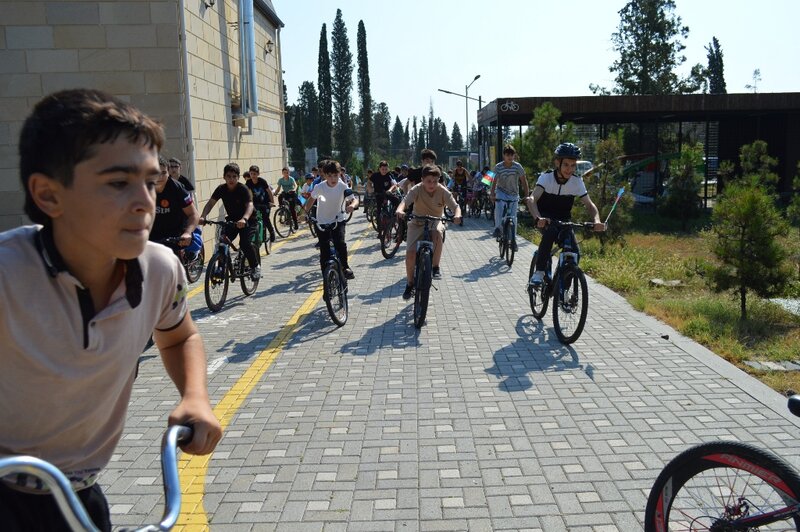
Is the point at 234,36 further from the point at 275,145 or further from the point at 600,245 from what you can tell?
the point at 600,245

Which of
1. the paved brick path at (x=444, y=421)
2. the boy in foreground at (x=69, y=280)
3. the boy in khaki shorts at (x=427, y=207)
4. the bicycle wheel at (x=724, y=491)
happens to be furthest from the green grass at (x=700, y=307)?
the boy in foreground at (x=69, y=280)

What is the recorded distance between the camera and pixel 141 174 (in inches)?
70.3

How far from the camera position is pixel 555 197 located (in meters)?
8.15

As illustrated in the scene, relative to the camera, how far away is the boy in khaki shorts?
9.12 metres

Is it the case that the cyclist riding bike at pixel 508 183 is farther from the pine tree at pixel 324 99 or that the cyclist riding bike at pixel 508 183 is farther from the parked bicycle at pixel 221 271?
the pine tree at pixel 324 99

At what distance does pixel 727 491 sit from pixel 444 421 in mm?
2645

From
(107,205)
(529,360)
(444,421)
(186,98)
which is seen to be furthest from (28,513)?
(186,98)

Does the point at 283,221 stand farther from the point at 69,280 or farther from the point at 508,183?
the point at 69,280

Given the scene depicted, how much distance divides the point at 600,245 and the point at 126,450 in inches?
500

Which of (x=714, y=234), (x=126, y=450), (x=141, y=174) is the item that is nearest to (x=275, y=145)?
(x=714, y=234)

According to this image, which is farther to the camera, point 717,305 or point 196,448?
point 717,305

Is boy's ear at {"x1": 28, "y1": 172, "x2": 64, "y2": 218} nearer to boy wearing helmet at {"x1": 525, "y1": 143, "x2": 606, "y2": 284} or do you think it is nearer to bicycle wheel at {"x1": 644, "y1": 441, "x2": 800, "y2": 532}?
bicycle wheel at {"x1": 644, "y1": 441, "x2": 800, "y2": 532}

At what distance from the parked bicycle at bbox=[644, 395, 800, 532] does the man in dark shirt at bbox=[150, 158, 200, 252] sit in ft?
20.3

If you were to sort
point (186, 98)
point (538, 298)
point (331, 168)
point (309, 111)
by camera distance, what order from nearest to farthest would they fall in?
point (538, 298) → point (331, 168) → point (186, 98) → point (309, 111)
